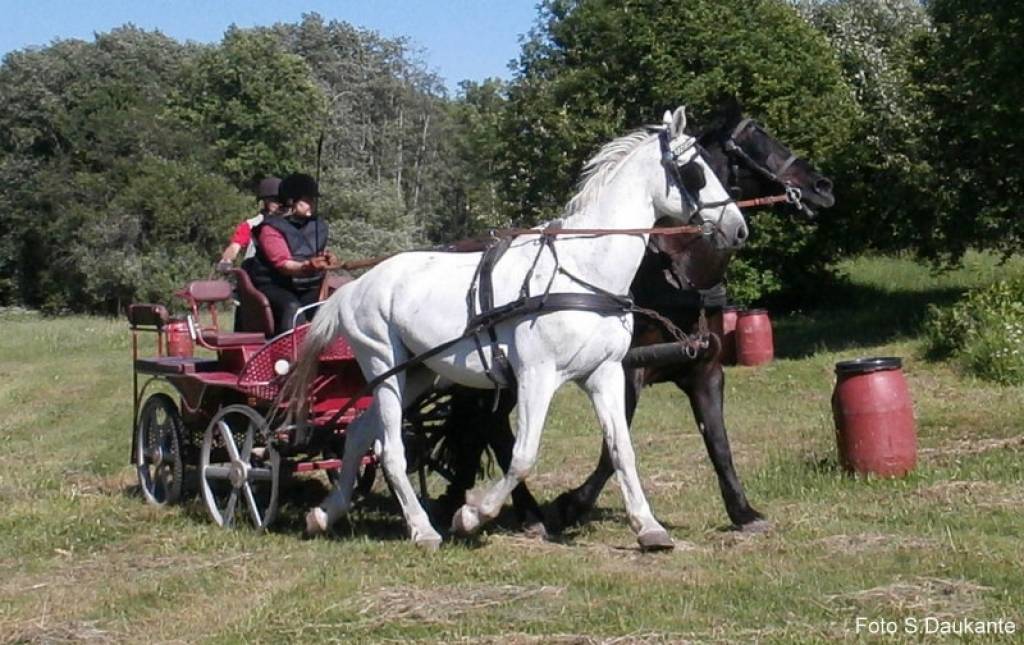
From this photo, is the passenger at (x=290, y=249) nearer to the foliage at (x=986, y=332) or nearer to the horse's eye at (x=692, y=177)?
the horse's eye at (x=692, y=177)

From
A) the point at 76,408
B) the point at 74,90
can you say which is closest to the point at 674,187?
the point at 76,408

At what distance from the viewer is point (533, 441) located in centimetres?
757

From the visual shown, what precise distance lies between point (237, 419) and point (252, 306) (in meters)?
0.78

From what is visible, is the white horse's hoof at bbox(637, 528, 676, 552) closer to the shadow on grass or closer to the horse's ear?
the horse's ear

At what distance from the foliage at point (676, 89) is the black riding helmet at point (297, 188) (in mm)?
15658

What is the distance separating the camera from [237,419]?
9609mm

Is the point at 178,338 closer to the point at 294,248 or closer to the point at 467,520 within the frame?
the point at 294,248

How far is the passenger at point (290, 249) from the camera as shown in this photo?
9.66m

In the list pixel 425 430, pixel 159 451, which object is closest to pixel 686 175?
pixel 425 430

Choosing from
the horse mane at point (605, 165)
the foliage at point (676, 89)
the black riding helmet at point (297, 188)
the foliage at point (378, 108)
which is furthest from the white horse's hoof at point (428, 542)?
the foliage at point (378, 108)

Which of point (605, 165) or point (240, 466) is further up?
point (605, 165)

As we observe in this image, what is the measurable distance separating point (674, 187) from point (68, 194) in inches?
1952

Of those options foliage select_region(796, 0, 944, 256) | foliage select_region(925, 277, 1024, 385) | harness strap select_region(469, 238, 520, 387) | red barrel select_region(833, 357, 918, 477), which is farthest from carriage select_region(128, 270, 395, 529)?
foliage select_region(796, 0, 944, 256)

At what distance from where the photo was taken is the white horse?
7.59 metres
